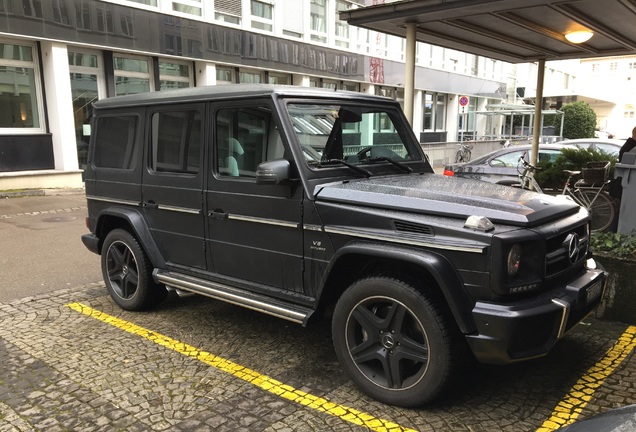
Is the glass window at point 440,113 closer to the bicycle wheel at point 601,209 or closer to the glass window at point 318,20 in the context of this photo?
the glass window at point 318,20

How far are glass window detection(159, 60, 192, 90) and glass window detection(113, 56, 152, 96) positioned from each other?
48 centimetres

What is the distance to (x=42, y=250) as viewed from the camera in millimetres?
7973

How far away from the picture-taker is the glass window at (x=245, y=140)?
13.0ft

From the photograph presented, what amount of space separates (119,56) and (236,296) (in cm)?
1422

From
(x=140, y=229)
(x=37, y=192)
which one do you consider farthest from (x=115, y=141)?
(x=37, y=192)

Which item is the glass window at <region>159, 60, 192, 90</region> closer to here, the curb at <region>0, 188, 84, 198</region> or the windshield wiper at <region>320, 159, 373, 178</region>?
the curb at <region>0, 188, 84, 198</region>

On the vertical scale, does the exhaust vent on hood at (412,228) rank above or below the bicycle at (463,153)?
above

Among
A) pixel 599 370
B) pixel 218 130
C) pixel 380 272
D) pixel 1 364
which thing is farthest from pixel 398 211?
pixel 1 364

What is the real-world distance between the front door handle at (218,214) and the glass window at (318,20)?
19890 millimetres

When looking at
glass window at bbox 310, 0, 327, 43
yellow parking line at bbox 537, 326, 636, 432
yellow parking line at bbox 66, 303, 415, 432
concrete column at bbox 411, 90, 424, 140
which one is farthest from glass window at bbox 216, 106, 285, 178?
concrete column at bbox 411, 90, 424, 140

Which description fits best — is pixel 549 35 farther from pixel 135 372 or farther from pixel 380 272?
pixel 135 372

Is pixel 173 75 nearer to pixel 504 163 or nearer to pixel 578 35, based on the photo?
pixel 504 163

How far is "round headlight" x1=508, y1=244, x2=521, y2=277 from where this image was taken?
295cm

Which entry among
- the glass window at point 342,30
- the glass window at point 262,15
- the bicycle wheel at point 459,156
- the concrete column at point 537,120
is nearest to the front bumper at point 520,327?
the concrete column at point 537,120
